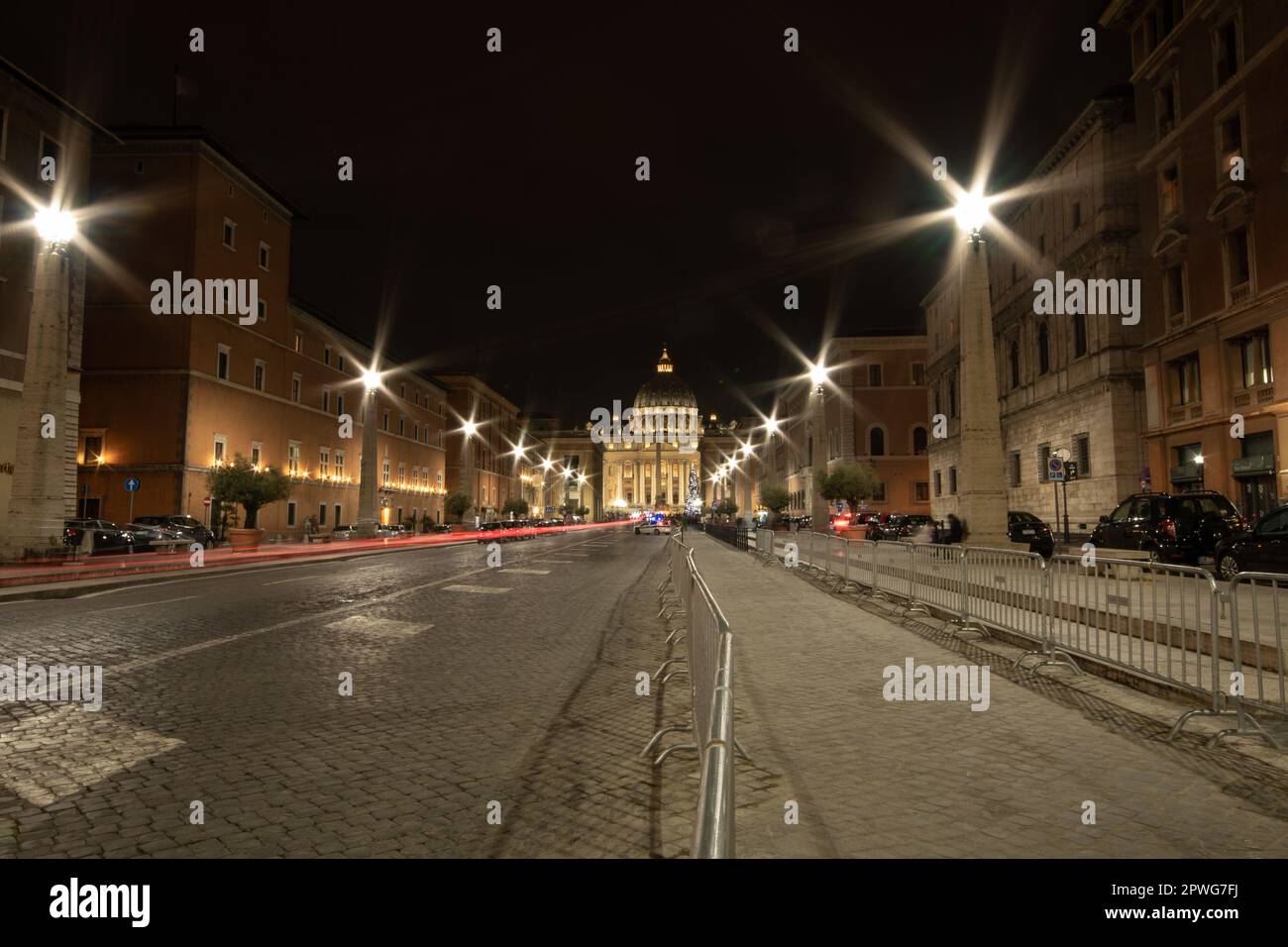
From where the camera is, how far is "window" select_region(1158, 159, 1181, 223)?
28.1 metres

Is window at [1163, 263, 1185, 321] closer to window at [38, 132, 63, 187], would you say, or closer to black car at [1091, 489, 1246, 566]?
black car at [1091, 489, 1246, 566]

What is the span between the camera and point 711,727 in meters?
3.00

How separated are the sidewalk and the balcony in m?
20.8

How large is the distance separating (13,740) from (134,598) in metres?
10.6

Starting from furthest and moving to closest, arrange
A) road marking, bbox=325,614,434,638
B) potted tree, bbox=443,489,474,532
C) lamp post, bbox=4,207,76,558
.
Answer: potted tree, bbox=443,489,474,532 < lamp post, bbox=4,207,76,558 < road marking, bbox=325,614,434,638

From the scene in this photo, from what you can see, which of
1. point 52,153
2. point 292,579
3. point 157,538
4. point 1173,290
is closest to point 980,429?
point 292,579

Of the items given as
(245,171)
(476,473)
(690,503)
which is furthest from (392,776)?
(690,503)

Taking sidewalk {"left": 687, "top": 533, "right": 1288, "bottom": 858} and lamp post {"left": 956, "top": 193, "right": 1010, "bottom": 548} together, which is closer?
sidewalk {"left": 687, "top": 533, "right": 1288, "bottom": 858}

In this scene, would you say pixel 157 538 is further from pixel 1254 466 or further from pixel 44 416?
pixel 1254 466

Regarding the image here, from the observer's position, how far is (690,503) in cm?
16212

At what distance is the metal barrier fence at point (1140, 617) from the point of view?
18.2ft

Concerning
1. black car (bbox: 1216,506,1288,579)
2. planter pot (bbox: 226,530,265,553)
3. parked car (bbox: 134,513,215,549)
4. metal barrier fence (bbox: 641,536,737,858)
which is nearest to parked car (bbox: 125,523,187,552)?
parked car (bbox: 134,513,215,549)
